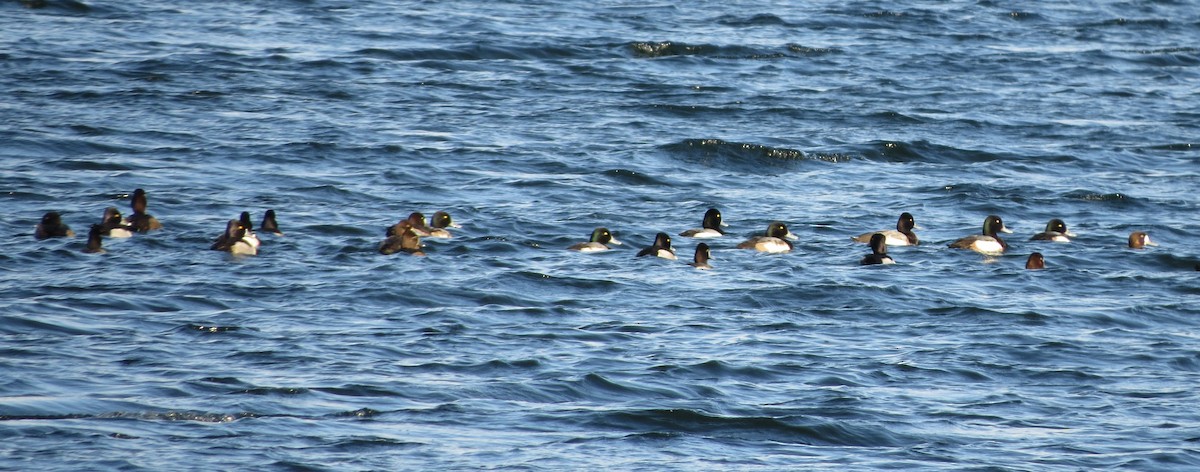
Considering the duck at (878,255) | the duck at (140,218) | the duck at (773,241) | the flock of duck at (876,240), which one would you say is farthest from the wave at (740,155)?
the duck at (140,218)

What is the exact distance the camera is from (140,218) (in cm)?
1722

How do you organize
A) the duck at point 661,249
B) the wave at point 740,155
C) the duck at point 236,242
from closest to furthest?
the duck at point 236,242, the duck at point 661,249, the wave at point 740,155

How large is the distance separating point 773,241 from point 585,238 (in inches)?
77.0

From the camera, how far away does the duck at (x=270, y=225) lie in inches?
687

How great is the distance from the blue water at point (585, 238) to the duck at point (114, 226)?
0.26m

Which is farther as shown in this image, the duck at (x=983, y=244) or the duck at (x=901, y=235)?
the duck at (x=901, y=235)

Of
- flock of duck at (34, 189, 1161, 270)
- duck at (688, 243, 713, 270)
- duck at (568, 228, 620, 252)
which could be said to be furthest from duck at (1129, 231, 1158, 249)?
duck at (568, 228, 620, 252)

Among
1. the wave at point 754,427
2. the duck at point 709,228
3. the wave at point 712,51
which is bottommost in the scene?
the wave at point 754,427

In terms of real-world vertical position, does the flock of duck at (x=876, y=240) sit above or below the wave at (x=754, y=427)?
above

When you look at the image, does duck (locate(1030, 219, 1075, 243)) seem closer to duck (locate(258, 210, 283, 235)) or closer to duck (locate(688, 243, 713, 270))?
duck (locate(688, 243, 713, 270))

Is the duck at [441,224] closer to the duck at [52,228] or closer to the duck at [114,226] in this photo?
the duck at [114,226]

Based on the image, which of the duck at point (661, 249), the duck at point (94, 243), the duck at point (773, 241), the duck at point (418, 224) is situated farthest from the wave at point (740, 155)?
the duck at point (94, 243)

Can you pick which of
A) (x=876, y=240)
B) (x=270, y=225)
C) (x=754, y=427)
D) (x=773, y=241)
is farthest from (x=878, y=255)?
(x=754, y=427)

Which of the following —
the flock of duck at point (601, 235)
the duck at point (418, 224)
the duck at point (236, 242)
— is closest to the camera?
the duck at point (236, 242)
